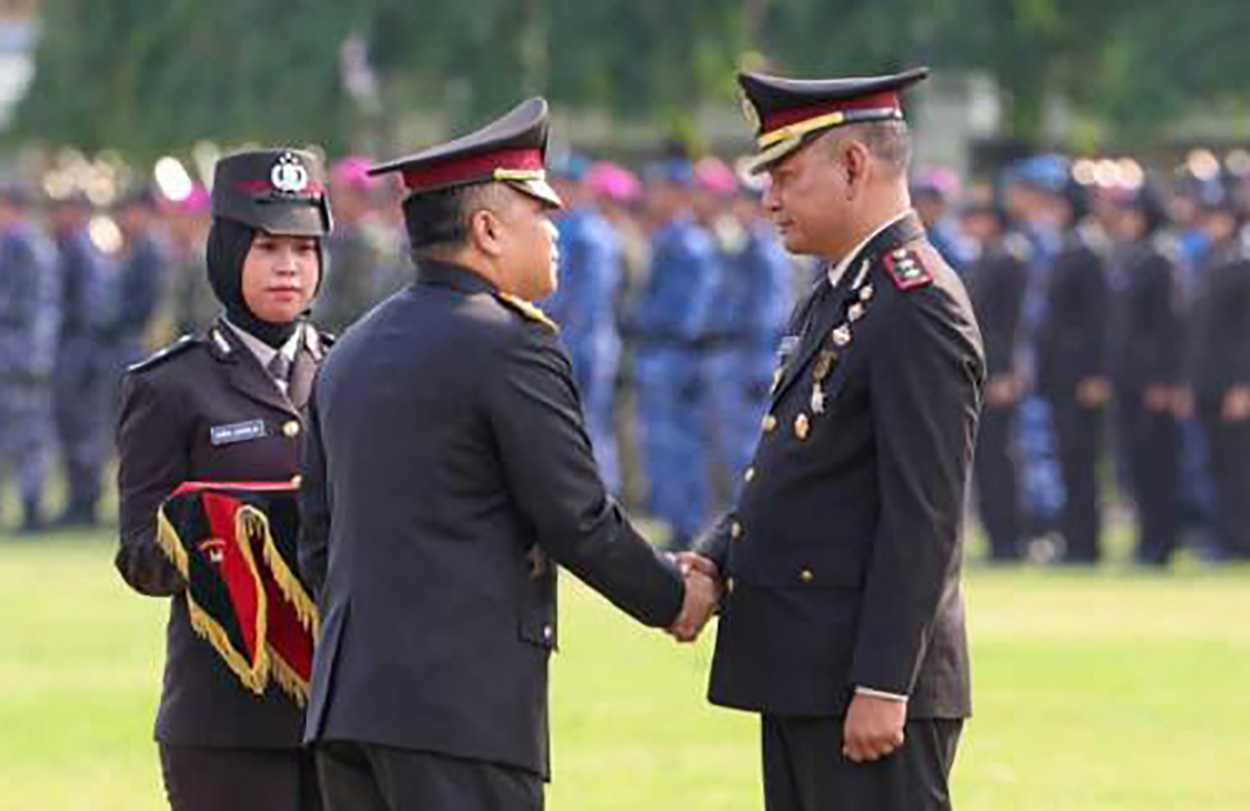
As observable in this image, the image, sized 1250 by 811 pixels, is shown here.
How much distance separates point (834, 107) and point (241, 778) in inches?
77.4

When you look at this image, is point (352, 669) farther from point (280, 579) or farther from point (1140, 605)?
point (1140, 605)

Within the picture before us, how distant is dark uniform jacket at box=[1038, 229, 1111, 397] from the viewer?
2119 cm

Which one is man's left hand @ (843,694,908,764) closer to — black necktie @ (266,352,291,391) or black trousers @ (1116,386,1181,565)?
black necktie @ (266,352,291,391)

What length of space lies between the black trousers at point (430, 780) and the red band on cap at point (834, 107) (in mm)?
1384

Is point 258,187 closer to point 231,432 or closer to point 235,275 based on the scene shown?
point 235,275

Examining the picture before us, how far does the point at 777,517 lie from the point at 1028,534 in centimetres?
1477

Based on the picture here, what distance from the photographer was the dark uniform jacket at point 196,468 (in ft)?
26.0

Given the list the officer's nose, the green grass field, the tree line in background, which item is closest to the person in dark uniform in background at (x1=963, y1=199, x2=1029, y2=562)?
the green grass field

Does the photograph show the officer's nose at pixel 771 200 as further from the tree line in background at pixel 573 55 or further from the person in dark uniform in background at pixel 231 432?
the tree line in background at pixel 573 55

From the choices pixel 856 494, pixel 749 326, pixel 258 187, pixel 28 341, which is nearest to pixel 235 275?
pixel 258 187

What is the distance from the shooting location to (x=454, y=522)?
7.02m

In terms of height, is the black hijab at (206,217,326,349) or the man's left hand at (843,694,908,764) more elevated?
the black hijab at (206,217,326,349)

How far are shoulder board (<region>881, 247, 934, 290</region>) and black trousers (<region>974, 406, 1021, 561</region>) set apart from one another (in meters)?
14.2

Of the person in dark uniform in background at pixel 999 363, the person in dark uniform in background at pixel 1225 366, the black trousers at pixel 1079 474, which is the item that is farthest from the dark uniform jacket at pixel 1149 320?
the person in dark uniform in background at pixel 999 363
